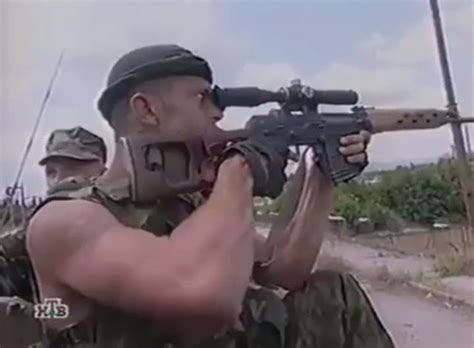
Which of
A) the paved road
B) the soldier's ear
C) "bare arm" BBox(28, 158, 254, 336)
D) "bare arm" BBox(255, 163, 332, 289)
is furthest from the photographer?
the paved road

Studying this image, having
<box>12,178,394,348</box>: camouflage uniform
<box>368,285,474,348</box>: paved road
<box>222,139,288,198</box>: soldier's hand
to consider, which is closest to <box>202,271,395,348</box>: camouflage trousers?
<box>12,178,394,348</box>: camouflage uniform

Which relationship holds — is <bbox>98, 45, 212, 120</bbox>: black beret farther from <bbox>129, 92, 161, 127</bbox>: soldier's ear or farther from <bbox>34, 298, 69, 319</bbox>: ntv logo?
<bbox>34, 298, 69, 319</bbox>: ntv logo

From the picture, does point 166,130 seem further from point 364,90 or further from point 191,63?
point 364,90

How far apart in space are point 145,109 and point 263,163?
110 mm

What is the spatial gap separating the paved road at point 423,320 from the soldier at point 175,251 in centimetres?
26

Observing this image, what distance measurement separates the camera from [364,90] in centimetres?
89

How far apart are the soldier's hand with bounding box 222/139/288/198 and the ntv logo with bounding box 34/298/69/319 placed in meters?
0.16

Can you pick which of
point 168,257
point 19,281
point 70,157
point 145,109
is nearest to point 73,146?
point 70,157

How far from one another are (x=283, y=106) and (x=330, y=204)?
4.9 inches

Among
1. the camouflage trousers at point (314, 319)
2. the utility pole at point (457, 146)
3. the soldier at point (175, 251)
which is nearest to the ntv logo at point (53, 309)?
the soldier at point (175, 251)

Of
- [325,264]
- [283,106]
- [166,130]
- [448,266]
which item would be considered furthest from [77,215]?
[448,266]

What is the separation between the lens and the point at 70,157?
2.88ft

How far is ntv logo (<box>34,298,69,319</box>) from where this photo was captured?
0.60 metres

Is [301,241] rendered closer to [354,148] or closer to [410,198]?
[354,148]
